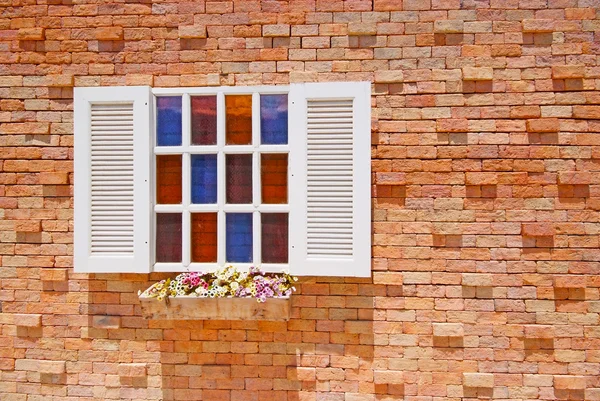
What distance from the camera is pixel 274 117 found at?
3.02 meters

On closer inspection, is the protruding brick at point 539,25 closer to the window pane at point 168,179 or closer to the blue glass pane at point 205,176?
the blue glass pane at point 205,176

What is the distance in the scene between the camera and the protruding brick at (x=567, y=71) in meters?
2.91

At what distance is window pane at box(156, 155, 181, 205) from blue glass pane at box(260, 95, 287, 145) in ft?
2.47

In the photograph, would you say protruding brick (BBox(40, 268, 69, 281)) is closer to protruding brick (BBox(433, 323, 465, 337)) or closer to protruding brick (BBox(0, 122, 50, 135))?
protruding brick (BBox(0, 122, 50, 135))

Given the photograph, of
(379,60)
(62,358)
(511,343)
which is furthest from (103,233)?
(511,343)

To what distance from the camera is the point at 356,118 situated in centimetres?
290

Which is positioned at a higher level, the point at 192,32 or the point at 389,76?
the point at 192,32

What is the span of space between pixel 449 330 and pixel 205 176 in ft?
7.50

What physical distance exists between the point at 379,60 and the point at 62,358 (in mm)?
3566

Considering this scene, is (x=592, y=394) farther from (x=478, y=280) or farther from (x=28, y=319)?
(x=28, y=319)

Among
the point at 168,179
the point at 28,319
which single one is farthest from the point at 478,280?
the point at 28,319

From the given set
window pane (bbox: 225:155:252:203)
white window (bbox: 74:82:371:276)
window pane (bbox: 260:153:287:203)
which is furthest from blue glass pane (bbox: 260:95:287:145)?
window pane (bbox: 225:155:252:203)

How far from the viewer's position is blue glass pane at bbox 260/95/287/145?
3.01 m

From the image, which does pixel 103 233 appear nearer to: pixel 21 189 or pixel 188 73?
pixel 21 189
